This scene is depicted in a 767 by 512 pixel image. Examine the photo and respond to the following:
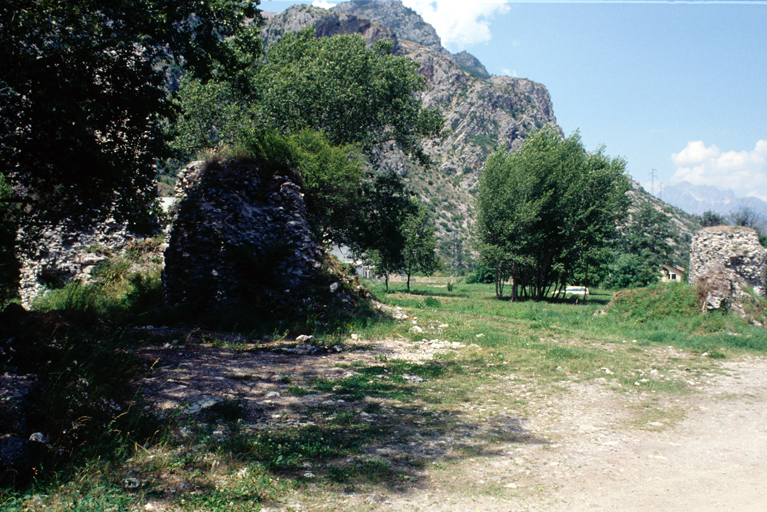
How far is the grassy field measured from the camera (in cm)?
328

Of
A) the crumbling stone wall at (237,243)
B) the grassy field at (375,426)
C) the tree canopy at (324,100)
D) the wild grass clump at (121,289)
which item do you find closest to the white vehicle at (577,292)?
the tree canopy at (324,100)

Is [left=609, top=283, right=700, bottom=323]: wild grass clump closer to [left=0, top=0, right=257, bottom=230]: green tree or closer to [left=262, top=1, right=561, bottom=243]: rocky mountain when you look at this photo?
[left=0, top=0, right=257, bottom=230]: green tree

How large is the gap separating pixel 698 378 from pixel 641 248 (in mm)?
52066

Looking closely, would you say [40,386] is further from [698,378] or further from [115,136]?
[698,378]

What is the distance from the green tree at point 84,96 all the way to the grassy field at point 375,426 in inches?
150

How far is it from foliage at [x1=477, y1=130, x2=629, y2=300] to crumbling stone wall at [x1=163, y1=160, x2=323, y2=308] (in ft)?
68.9

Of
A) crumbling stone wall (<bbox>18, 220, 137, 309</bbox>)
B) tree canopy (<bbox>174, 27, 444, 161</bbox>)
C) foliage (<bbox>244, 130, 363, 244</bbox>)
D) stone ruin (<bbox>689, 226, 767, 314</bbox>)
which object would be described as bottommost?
crumbling stone wall (<bbox>18, 220, 137, 309</bbox>)

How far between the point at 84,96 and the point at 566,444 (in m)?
8.23

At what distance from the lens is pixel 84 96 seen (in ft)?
22.9

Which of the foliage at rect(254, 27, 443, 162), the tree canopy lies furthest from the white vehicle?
the tree canopy

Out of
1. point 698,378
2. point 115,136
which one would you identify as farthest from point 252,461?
point 698,378

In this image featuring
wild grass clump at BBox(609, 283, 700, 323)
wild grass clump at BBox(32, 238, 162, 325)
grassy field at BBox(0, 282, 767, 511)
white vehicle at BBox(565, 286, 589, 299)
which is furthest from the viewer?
white vehicle at BBox(565, 286, 589, 299)

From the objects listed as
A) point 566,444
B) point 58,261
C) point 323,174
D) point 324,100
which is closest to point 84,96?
point 566,444

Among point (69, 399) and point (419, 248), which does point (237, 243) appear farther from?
point (419, 248)
